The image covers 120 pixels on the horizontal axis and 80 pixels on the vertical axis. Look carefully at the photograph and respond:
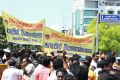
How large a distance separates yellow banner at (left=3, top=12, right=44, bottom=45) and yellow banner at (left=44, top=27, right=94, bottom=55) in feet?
1.74

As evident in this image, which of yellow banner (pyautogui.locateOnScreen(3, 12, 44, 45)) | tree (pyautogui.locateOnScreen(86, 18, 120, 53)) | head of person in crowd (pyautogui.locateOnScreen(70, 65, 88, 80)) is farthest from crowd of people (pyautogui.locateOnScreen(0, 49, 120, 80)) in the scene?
tree (pyautogui.locateOnScreen(86, 18, 120, 53))

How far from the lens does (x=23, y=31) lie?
20672mm

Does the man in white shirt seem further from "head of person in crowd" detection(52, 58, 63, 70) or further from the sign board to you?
the sign board

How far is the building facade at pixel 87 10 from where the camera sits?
119 metres

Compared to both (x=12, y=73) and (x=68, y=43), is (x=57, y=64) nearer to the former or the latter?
(x=12, y=73)

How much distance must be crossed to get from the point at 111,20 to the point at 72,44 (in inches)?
170

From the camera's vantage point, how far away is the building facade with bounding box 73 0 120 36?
391 feet

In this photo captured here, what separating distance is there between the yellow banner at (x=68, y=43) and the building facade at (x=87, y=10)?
320ft

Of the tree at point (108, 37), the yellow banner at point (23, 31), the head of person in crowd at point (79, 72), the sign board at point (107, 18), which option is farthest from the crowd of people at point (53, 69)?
the tree at point (108, 37)

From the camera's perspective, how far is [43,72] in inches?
415

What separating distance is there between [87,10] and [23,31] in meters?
101

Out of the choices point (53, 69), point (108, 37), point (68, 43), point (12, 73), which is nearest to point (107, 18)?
point (68, 43)

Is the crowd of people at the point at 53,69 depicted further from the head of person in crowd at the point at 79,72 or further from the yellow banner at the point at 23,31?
the yellow banner at the point at 23,31

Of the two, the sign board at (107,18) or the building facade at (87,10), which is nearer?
the sign board at (107,18)
